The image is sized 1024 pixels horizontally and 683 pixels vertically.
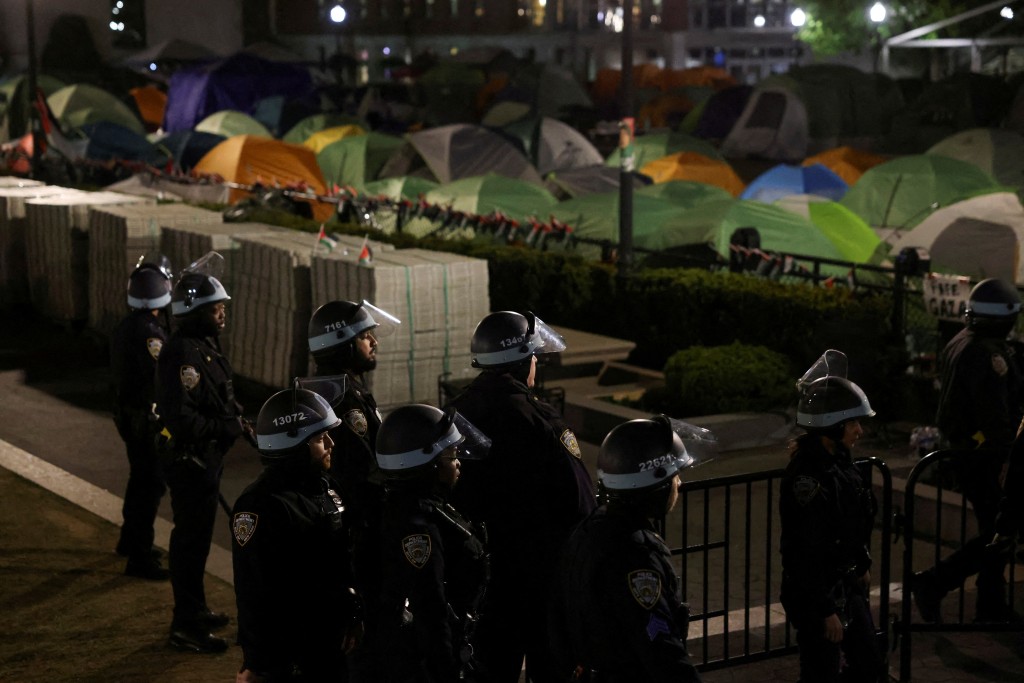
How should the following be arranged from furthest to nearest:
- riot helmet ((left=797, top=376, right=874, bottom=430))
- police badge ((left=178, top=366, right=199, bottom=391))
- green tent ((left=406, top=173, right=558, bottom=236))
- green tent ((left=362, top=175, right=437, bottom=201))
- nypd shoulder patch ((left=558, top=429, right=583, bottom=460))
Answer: green tent ((left=362, top=175, right=437, bottom=201)) < green tent ((left=406, top=173, right=558, bottom=236)) < police badge ((left=178, top=366, right=199, bottom=391)) < riot helmet ((left=797, top=376, right=874, bottom=430)) < nypd shoulder patch ((left=558, top=429, right=583, bottom=460))

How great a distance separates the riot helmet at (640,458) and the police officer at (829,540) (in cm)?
139

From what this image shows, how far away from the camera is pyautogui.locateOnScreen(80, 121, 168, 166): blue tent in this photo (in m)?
35.2

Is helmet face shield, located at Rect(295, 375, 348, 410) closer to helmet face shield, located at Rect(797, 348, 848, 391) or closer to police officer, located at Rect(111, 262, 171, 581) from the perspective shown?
helmet face shield, located at Rect(797, 348, 848, 391)

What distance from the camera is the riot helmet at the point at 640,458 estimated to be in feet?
16.1

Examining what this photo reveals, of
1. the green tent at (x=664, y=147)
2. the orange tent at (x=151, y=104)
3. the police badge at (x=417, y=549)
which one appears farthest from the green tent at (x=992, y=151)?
the orange tent at (x=151, y=104)

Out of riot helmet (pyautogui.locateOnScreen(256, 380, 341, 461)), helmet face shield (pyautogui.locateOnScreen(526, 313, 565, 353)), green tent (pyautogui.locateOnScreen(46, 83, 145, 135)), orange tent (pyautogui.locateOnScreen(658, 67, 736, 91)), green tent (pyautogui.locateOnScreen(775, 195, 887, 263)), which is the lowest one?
green tent (pyautogui.locateOnScreen(775, 195, 887, 263))

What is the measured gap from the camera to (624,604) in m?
4.72

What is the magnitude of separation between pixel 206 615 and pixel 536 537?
2.83m

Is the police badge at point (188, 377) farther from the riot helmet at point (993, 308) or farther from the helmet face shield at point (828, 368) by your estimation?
the riot helmet at point (993, 308)

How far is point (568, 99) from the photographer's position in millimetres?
62031

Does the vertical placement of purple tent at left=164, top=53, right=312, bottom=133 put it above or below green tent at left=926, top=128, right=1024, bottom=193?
above

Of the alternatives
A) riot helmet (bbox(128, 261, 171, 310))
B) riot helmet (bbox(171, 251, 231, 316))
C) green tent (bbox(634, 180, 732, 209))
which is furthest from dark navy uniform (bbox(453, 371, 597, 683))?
green tent (bbox(634, 180, 732, 209))

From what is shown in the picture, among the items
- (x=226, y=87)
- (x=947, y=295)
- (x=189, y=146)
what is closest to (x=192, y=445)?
(x=947, y=295)

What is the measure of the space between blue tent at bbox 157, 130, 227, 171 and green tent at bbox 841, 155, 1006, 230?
1643 cm
